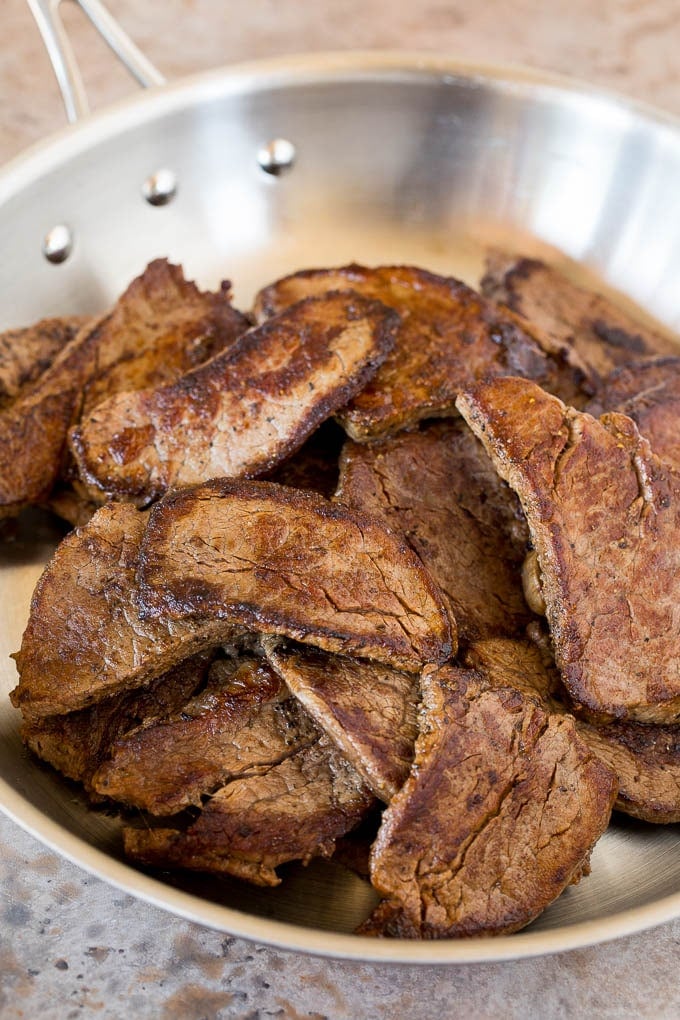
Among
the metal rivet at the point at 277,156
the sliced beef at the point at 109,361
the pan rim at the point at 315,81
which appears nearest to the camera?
the sliced beef at the point at 109,361

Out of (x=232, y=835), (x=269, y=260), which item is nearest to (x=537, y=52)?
(x=269, y=260)

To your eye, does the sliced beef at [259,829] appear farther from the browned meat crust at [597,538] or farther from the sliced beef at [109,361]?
the sliced beef at [109,361]

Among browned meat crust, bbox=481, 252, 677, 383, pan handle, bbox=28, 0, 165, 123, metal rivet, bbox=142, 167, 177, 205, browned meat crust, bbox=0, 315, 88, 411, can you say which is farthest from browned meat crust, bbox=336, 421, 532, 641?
pan handle, bbox=28, 0, 165, 123

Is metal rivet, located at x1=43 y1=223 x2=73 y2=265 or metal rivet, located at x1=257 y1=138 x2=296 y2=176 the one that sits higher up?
metal rivet, located at x1=257 y1=138 x2=296 y2=176

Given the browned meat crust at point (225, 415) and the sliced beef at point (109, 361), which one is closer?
the browned meat crust at point (225, 415)

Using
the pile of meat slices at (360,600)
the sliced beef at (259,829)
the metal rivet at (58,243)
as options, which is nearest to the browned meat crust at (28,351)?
the pile of meat slices at (360,600)

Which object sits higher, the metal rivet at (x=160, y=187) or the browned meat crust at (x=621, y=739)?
the metal rivet at (x=160, y=187)

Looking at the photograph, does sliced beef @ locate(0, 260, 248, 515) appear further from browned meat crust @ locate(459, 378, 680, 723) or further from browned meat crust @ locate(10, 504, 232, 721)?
browned meat crust @ locate(459, 378, 680, 723)
